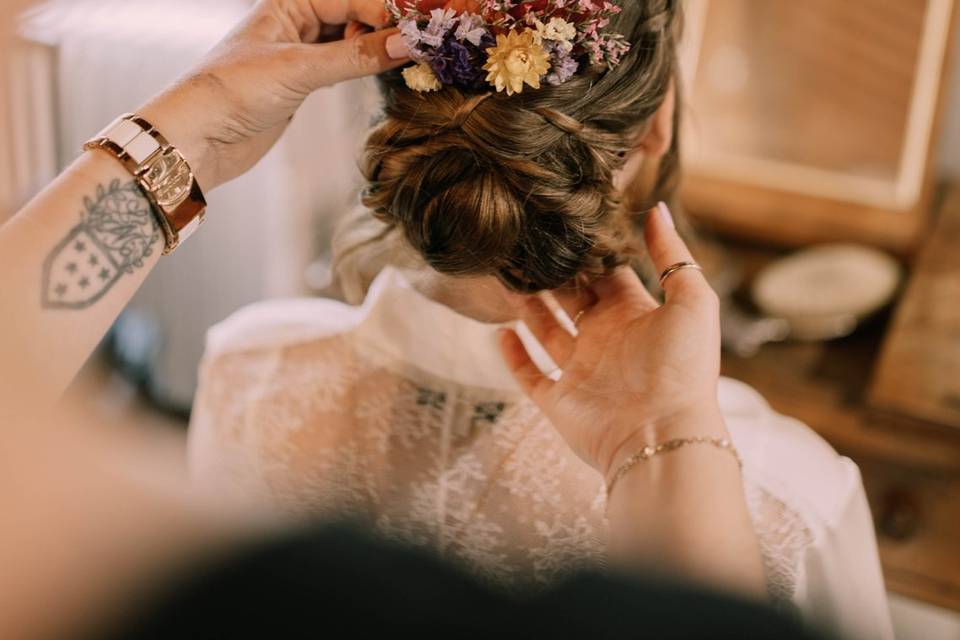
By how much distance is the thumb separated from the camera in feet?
2.30

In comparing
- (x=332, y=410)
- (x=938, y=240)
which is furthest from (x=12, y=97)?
(x=938, y=240)

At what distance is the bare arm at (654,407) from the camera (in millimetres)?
611

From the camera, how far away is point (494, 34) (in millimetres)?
660

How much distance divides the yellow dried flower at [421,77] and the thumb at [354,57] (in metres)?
0.02

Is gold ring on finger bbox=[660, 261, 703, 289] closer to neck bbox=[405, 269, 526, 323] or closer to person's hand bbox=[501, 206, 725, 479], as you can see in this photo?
person's hand bbox=[501, 206, 725, 479]

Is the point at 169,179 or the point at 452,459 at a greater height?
the point at 169,179

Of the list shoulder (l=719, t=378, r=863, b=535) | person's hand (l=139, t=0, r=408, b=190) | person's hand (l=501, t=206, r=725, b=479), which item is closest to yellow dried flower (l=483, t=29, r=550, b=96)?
person's hand (l=139, t=0, r=408, b=190)

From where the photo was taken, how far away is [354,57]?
Answer: 2.36 feet

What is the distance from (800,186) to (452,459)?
1038 millimetres

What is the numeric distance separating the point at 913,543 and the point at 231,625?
1369 millimetres

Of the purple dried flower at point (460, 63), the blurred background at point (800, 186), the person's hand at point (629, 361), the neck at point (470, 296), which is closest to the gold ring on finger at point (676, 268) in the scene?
the person's hand at point (629, 361)

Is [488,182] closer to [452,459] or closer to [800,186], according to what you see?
[452,459]

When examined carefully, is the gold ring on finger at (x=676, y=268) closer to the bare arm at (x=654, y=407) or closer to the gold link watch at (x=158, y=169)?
the bare arm at (x=654, y=407)

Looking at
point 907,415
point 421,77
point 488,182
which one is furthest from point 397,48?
point 907,415
